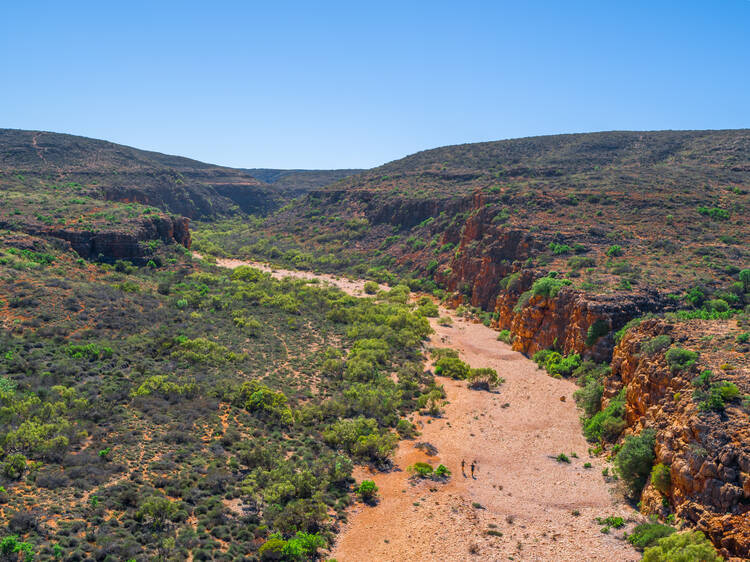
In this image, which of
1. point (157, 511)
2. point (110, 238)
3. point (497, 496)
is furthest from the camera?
point (110, 238)

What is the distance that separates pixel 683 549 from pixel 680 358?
28.4 feet

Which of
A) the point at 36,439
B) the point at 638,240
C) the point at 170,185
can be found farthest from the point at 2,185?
the point at 638,240

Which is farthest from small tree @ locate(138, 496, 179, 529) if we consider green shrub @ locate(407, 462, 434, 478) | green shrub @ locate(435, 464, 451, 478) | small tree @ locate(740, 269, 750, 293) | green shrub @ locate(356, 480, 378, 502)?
small tree @ locate(740, 269, 750, 293)

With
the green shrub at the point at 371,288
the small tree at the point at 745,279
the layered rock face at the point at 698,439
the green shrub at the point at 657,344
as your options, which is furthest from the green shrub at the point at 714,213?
the green shrub at the point at 371,288

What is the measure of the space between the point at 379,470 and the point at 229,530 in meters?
7.58

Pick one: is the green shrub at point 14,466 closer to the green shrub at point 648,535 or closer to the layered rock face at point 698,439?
the green shrub at point 648,535

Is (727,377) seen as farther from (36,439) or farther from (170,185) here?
(170,185)

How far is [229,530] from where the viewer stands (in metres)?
15.0

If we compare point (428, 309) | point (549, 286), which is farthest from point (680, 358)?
point (428, 309)

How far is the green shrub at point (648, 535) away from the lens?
47.0ft

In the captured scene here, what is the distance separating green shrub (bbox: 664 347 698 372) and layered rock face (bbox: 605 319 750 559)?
20 cm

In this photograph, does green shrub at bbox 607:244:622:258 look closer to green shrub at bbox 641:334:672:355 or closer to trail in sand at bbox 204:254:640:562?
trail in sand at bbox 204:254:640:562

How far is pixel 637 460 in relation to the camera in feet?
56.0

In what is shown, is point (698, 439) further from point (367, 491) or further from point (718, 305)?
point (718, 305)
